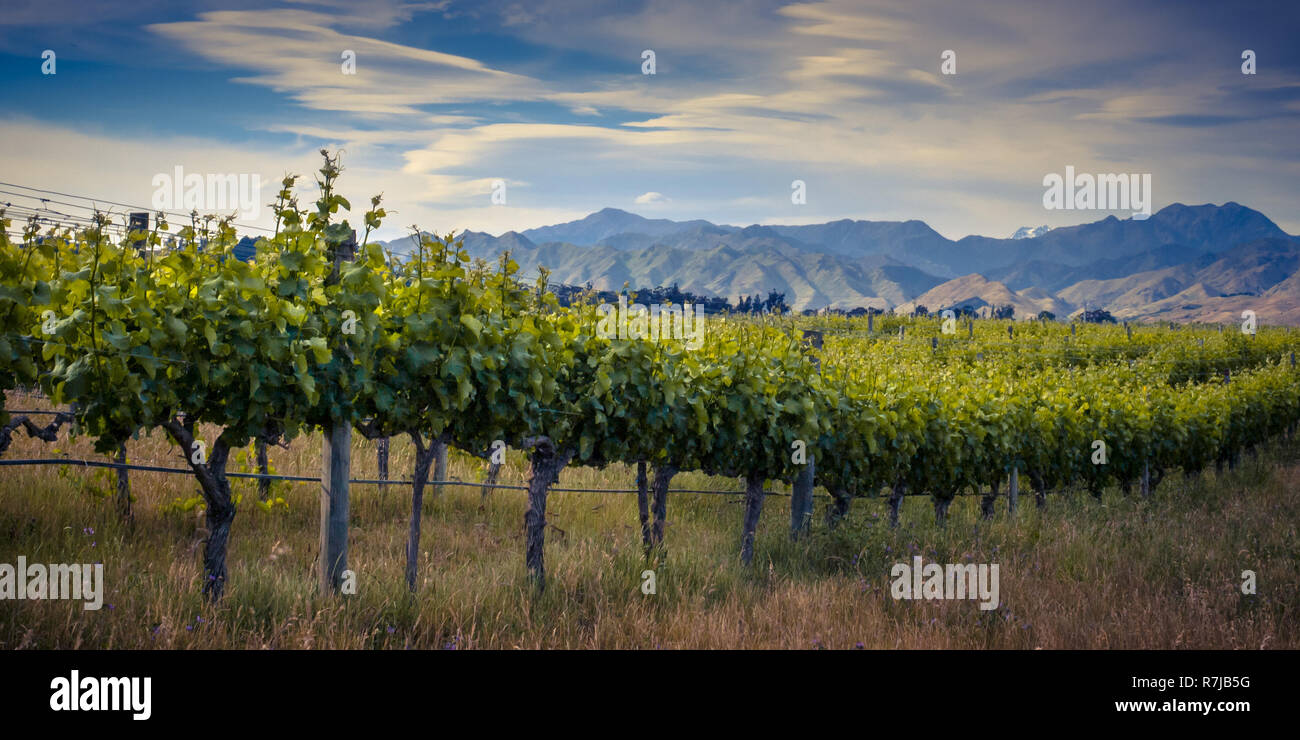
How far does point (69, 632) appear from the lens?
13.7 feet

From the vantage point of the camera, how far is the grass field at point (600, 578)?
4.81 m

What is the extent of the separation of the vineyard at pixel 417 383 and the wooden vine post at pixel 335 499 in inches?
0.6

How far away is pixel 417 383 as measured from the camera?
5.35 m

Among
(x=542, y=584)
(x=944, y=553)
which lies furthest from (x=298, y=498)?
(x=944, y=553)

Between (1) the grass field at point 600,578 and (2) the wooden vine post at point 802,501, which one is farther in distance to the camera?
(2) the wooden vine post at point 802,501

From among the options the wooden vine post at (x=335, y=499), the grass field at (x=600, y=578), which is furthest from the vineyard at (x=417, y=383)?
the grass field at (x=600, y=578)

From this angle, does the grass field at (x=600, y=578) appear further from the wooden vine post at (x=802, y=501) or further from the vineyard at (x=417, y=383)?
the vineyard at (x=417, y=383)

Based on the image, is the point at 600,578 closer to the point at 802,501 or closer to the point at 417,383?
the point at 417,383

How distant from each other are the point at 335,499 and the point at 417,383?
3.35ft

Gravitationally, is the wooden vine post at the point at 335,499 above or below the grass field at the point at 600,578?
above

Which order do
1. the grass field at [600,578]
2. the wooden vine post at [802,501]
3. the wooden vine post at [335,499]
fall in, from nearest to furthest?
the grass field at [600,578]
the wooden vine post at [335,499]
the wooden vine post at [802,501]

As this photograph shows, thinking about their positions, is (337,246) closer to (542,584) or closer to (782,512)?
(542,584)

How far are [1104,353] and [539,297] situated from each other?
27.7m

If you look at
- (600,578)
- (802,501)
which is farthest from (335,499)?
(802,501)
